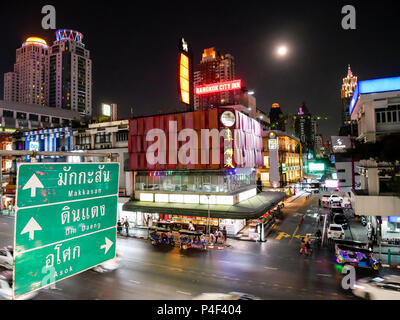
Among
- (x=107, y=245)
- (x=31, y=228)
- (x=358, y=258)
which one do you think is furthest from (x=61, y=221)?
(x=358, y=258)

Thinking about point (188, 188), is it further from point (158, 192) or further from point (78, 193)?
point (78, 193)

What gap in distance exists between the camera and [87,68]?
7574 inches

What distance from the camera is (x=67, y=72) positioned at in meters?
179

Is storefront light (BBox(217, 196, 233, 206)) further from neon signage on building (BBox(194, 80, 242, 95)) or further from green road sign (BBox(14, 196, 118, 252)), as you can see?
green road sign (BBox(14, 196, 118, 252))

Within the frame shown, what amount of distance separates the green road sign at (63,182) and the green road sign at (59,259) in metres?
0.83

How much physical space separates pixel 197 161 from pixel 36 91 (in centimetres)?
18820

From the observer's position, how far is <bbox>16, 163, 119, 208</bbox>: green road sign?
13.7ft

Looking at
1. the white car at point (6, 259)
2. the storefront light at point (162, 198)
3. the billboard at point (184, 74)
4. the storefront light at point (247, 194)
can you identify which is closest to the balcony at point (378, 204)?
the storefront light at point (247, 194)

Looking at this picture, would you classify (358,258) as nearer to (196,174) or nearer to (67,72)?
(196,174)

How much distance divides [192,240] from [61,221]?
2196 centimetres

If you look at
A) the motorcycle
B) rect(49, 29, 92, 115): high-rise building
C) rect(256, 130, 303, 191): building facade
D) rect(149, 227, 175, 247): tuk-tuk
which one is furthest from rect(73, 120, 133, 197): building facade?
rect(49, 29, 92, 115): high-rise building

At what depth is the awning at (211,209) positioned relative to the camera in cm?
2706

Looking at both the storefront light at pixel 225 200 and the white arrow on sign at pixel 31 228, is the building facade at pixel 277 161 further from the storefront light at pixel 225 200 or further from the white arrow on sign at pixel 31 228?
the white arrow on sign at pixel 31 228

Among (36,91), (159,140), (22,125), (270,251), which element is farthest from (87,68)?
(270,251)
